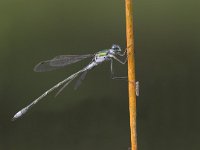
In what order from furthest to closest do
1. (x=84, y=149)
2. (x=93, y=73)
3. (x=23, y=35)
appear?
(x=23, y=35) → (x=93, y=73) → (x=84, y=149)

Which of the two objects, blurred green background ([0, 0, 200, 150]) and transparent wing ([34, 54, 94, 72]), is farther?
blurred green background ([0, 0, 200, 150])

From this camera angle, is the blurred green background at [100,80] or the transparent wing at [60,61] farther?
the blurred green background at [100,80]

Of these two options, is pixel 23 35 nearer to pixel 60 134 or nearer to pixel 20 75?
pixel 20 75

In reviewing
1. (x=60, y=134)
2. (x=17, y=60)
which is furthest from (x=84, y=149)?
(x=17, y=60)

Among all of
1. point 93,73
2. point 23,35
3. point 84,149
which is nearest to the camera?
point 84,149

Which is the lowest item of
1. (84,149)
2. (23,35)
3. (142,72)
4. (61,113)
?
(84,149)

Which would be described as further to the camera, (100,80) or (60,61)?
(100,80)

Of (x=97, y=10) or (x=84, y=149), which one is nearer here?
(x=84, y=149)

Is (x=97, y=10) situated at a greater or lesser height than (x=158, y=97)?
greater
